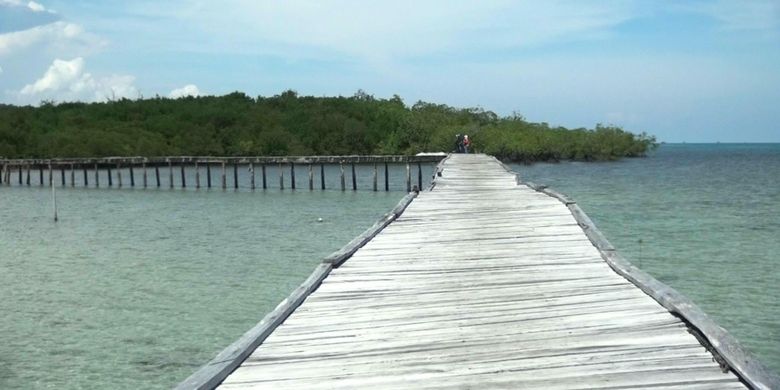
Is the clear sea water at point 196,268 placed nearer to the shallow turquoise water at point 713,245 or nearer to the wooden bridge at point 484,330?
the shallow turquoise water at point 713,245

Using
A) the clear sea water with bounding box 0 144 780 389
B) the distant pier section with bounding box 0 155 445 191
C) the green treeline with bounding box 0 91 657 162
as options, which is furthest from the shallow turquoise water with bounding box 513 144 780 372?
the green treeline with bounding box 0 91 657 162

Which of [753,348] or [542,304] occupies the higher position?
[542,304]

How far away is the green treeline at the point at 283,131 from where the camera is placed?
7788 cm

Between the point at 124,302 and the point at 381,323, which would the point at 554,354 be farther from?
the point at 124,302

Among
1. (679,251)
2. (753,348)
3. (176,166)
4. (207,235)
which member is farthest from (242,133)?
(753,348)

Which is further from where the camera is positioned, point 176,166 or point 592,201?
point 176,166

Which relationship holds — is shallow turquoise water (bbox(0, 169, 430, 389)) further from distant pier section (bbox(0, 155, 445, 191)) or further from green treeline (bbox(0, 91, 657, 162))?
green treeline (bbox(0, 91, 657, 162))

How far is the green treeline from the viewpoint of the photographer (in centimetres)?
7788

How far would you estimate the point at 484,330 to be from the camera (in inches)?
204

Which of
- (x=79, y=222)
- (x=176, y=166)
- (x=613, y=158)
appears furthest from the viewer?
(x=613, y=158)

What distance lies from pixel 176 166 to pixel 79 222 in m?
52.0

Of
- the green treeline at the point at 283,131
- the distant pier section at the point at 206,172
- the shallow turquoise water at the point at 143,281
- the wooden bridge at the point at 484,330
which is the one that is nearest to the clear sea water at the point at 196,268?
the shallow turquoise water at the point at 143,281

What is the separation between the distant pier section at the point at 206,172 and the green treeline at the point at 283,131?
4992 millimetres

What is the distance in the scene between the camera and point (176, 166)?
248 feet
